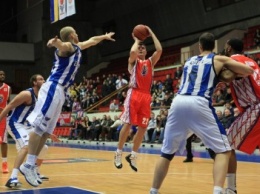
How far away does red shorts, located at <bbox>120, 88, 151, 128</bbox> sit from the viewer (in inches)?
294

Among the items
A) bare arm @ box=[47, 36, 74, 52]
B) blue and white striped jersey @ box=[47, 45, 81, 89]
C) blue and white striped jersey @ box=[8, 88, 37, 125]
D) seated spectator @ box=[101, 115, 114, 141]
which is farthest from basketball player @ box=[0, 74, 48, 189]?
seated spectator @ box=[101, 115, 114, 141]

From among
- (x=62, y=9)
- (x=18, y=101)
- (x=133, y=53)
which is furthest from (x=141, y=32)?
(x=62, y=9)

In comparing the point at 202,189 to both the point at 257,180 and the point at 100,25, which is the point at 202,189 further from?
the point at 100,25

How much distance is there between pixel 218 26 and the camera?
2408 centimetres

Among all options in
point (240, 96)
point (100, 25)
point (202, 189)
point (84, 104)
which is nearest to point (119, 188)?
point (202, 189)

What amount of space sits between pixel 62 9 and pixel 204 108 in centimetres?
1243

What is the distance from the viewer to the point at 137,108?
753 cm

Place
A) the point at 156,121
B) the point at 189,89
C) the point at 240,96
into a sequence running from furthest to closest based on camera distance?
the point at 156,121, the point at 240,96, the point at 189,89

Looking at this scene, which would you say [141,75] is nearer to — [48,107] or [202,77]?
[48,107]

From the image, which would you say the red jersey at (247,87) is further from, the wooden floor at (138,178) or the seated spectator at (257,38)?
the seated spectator at (257,38)

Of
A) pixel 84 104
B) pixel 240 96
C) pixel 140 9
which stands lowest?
pixel 240 96

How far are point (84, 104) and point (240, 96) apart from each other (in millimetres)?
19544

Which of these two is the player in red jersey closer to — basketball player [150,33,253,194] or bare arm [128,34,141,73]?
basketball player [150,33,253,194]

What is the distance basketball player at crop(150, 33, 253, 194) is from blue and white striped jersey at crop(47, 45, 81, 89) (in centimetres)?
185
